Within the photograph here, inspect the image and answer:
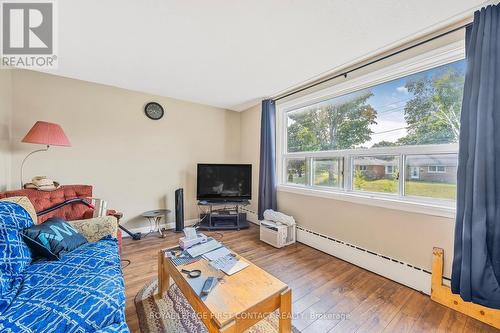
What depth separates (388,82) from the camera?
2154 mm

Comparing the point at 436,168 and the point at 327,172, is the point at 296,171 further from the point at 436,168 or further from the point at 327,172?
the point at 436,168

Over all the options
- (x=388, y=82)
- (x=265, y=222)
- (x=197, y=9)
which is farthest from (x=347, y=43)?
(x=265, y=222)

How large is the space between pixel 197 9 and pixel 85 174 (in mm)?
2572

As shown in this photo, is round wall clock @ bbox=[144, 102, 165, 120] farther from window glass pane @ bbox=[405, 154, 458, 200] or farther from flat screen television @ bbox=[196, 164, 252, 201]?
window glass pane @ bbox=[405, 154, 458, 200]

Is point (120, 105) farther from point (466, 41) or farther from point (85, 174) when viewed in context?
point (466, 41)

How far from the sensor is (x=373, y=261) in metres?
2.11

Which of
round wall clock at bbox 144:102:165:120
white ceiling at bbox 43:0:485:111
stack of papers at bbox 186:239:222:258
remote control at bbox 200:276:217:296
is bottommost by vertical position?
remote control at bbox 200:276:217:296

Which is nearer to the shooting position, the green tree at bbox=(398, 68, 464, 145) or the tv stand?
the green tree at bbox=(398, 68, 464, 145)

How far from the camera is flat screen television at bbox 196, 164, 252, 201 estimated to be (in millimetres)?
Answer: 3434

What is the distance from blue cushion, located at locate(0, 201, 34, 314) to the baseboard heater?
2659 millimetres

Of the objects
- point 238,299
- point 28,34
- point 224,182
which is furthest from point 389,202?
point 28,34

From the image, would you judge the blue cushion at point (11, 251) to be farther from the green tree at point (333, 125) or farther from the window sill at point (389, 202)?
the green tree at point (333, 125)

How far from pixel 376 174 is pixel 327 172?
0.60 m

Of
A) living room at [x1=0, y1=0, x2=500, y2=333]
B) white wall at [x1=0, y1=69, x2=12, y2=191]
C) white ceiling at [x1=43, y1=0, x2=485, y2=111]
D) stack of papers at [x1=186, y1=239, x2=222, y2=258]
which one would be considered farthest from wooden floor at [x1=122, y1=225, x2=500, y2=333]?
white ceiling at [x1=43, y1=0, x2=485, y2=111]
